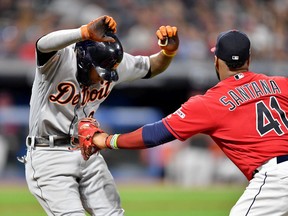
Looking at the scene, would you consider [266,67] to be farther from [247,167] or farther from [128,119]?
[247,167]

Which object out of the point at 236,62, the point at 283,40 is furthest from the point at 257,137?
the point at 283,40

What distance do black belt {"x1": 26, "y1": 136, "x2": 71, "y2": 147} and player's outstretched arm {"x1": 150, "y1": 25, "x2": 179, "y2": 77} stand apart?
3.67ft

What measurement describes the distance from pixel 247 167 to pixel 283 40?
36.2 feet

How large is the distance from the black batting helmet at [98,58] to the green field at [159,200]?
506 centimetres

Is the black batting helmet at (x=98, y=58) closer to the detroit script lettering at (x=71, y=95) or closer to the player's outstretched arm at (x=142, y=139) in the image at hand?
the detroit script lettering at (x=71, y=95)

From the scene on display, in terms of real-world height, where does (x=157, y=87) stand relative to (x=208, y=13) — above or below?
below

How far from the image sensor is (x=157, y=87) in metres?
15.2

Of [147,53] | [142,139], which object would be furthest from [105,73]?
[147,53]

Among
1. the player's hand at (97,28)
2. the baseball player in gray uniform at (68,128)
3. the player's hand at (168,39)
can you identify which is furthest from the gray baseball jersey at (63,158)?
the player's hand at (168,39)

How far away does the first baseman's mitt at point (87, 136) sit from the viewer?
16.9 feet

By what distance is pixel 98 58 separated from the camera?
5352 mm

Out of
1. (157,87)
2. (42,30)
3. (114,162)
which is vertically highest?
(42,30)

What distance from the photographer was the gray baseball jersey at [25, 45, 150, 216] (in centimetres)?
532

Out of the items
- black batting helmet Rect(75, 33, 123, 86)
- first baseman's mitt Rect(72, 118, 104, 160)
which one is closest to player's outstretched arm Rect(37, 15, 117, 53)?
black batting helmet Rect(75, 33, 123, 86)
